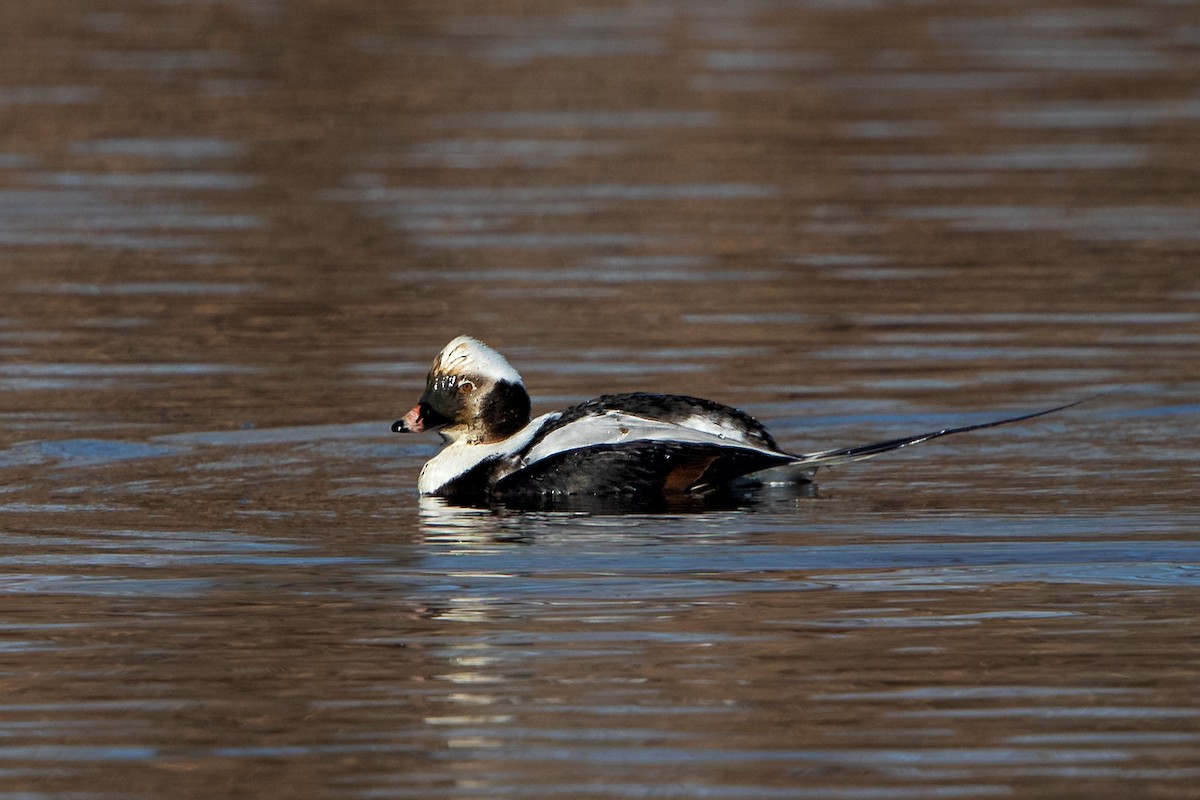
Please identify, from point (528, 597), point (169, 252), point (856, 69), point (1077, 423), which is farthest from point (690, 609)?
point (856, 69)

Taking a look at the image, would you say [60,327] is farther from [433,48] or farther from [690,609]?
[433,48]

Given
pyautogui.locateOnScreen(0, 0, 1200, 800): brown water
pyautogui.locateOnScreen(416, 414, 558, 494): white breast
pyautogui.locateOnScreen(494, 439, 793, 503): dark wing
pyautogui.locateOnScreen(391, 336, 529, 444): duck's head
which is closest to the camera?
pyautogui.locateOnScreen(0, 0, 1200, 800): brown water

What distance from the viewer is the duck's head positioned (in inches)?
382

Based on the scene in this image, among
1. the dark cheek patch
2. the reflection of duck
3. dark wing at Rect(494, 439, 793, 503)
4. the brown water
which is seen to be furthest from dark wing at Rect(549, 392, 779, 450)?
the dark cheek patch

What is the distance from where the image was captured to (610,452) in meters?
9.14

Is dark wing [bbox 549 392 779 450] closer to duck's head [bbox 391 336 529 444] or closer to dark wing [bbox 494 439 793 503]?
dark wing [bbox 494 439 793 503]

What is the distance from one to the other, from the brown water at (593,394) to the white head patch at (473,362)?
0.57 meters

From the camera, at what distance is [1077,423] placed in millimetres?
10617

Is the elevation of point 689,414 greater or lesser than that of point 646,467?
greater

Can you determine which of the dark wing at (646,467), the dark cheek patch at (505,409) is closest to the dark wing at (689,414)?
the dark wing at (646,467)

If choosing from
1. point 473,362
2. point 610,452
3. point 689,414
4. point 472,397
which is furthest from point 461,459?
point 689,414

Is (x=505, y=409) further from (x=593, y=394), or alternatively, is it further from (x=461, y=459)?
(x=593, y=394)

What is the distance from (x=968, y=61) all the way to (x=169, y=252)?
39.0 feet

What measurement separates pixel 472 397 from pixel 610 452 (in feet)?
2.69
